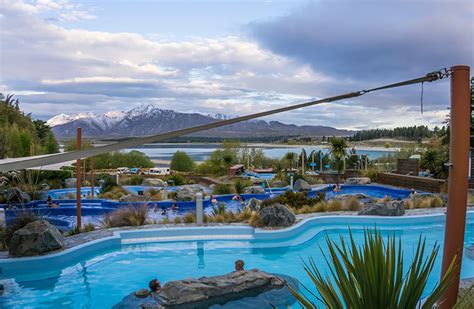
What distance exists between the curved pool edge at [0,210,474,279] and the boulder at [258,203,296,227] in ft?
0.65

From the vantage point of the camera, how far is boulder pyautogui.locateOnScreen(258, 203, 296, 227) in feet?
27.7

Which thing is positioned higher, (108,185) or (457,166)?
(457,166)

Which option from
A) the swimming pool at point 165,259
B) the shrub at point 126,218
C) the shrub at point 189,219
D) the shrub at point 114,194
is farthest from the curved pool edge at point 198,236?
the shrub at point 114,194

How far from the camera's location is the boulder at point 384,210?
9586mm

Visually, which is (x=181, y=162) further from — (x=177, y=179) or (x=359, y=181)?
(x=359, y=181)

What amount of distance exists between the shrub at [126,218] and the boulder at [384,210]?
488 centimetres

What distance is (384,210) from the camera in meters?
9.59

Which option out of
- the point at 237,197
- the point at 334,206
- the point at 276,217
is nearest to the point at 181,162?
the point at 237,197

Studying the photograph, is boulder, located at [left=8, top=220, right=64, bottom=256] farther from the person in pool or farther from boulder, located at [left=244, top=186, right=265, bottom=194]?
boulder, located at [left=244, top=186, right=265, bottom=194]

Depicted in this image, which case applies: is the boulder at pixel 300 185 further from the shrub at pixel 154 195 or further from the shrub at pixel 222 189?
the shrub at pixel 154 195

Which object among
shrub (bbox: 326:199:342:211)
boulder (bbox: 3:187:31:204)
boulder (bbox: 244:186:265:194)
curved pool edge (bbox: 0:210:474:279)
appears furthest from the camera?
boulder (bbox: 244:186:265:194)

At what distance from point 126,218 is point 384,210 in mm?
5672

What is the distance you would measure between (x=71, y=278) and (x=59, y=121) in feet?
395

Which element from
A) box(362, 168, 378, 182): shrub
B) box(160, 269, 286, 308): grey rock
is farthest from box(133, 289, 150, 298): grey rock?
box(362, 168, 378, 182): shrub
